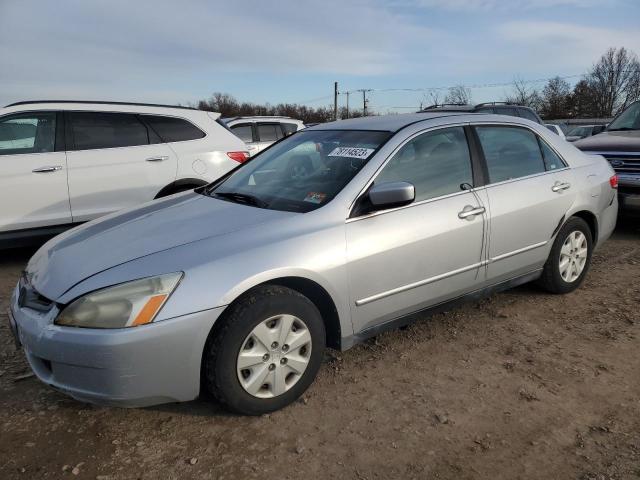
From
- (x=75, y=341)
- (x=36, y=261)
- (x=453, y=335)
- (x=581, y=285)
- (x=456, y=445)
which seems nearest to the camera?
(x=75, y=341)

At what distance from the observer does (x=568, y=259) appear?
4383mm

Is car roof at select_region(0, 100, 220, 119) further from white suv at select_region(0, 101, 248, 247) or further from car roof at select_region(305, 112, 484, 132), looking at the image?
car roof at select_region(305, 112, 484, 132)

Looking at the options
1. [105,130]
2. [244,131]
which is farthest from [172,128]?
[244,131]

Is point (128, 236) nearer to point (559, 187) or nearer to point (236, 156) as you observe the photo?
point (559, 187)

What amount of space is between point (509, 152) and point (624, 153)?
138 inches

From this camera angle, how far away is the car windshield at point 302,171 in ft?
10.5

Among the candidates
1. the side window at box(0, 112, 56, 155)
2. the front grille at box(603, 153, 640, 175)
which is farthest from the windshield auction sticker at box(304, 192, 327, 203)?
the front grille at box(603, 153, 640, 175)

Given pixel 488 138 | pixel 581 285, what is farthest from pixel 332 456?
pixel 581 285

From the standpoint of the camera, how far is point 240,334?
8.34 ft

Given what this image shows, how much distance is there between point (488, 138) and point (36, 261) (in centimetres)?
312

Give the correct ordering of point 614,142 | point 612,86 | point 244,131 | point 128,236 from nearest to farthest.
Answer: point 128,236 → point 614,142 → point 244,131 → point 612,86

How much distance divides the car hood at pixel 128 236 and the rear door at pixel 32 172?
2471 mm

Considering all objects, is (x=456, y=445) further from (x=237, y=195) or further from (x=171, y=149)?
(x=171, y=149)

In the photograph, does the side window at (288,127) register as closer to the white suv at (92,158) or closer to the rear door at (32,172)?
the white suv at (92,158)
